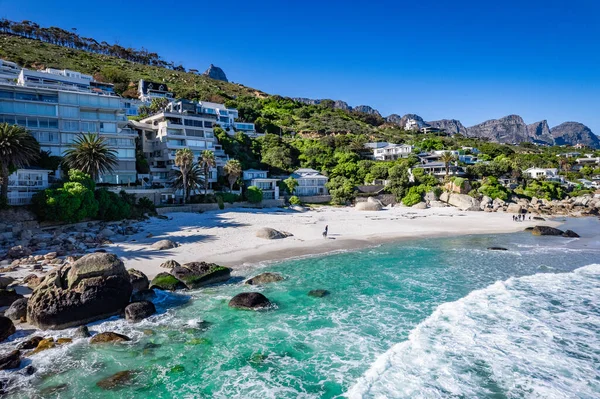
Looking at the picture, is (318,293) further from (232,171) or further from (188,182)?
(232,171)

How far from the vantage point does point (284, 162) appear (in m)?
75.1

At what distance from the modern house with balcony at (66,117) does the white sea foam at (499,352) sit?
4699 cm

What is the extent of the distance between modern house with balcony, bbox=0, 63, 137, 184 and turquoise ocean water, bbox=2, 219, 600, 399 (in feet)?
121

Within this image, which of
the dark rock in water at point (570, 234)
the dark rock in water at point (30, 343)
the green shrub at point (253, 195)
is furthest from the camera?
the green shrub at point (253, 195)

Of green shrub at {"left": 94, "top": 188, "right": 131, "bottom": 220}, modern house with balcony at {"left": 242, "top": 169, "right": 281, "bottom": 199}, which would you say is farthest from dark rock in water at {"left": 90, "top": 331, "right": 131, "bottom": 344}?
modern house with balcony at {"left": 242, "top": 169, "right": 281, "bottom": 199}

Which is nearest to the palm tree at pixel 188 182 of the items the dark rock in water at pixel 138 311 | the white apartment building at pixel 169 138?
the white apartment building at pixel 169 138

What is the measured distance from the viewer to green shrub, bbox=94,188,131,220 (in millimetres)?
36000

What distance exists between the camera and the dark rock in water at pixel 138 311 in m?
16.3

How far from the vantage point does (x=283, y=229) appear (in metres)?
38.9

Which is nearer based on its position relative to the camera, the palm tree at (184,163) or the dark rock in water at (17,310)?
the dark rock in water at (17,310)

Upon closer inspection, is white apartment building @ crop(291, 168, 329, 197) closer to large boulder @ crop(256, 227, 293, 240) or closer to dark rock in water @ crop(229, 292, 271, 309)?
large boulder @ crop(256, 227, 293, 240)

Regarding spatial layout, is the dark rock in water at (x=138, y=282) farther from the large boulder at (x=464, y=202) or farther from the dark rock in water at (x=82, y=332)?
the large boulder at (x=464, y=202)

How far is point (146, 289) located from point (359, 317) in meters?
11.8

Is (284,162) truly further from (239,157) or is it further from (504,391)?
(504,391)
